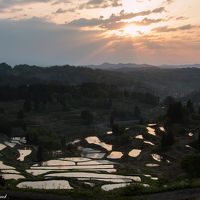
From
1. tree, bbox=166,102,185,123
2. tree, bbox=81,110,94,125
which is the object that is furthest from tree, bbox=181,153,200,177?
tree, bbox=81,110,94,125

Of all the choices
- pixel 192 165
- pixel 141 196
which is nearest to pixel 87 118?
pixel 192 165

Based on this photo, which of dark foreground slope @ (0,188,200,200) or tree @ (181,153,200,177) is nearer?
dark foreground slope @ (0,188,200,200)

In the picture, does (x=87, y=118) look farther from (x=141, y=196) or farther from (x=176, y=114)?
(x=141, y=196)

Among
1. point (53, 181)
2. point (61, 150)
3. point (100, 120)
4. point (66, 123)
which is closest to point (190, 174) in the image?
point (53, 181)

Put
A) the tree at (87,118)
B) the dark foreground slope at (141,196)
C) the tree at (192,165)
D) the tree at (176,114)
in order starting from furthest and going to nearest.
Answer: the tree at (87,118), the tree at (176,114), the tree at (192,165), the dark foreground slope at (141,196)

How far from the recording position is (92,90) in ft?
502

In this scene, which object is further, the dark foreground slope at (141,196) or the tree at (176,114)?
the tree at (176,114)

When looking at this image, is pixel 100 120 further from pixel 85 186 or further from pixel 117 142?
pixel 85 186

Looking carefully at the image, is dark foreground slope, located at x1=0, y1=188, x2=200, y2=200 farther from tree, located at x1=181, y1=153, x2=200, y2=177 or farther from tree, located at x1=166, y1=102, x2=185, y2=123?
tree, located at x1=166, y1=102, x2=185, y2=123

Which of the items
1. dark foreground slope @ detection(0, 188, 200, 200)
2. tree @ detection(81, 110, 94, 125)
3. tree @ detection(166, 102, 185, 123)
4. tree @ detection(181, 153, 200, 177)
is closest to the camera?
dark foreground slope @ detection(0, 188, 200, 200)

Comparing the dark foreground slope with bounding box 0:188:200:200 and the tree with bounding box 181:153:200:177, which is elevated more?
the dark foreground slope with bounding box 0:188:200:200

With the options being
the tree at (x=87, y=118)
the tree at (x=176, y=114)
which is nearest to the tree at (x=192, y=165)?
the tree at (x=176, y=114)

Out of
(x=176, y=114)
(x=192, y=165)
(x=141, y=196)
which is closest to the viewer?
(x=141, y=196)

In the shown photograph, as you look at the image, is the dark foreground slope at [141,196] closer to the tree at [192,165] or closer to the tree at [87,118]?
the tree at [192,165]
